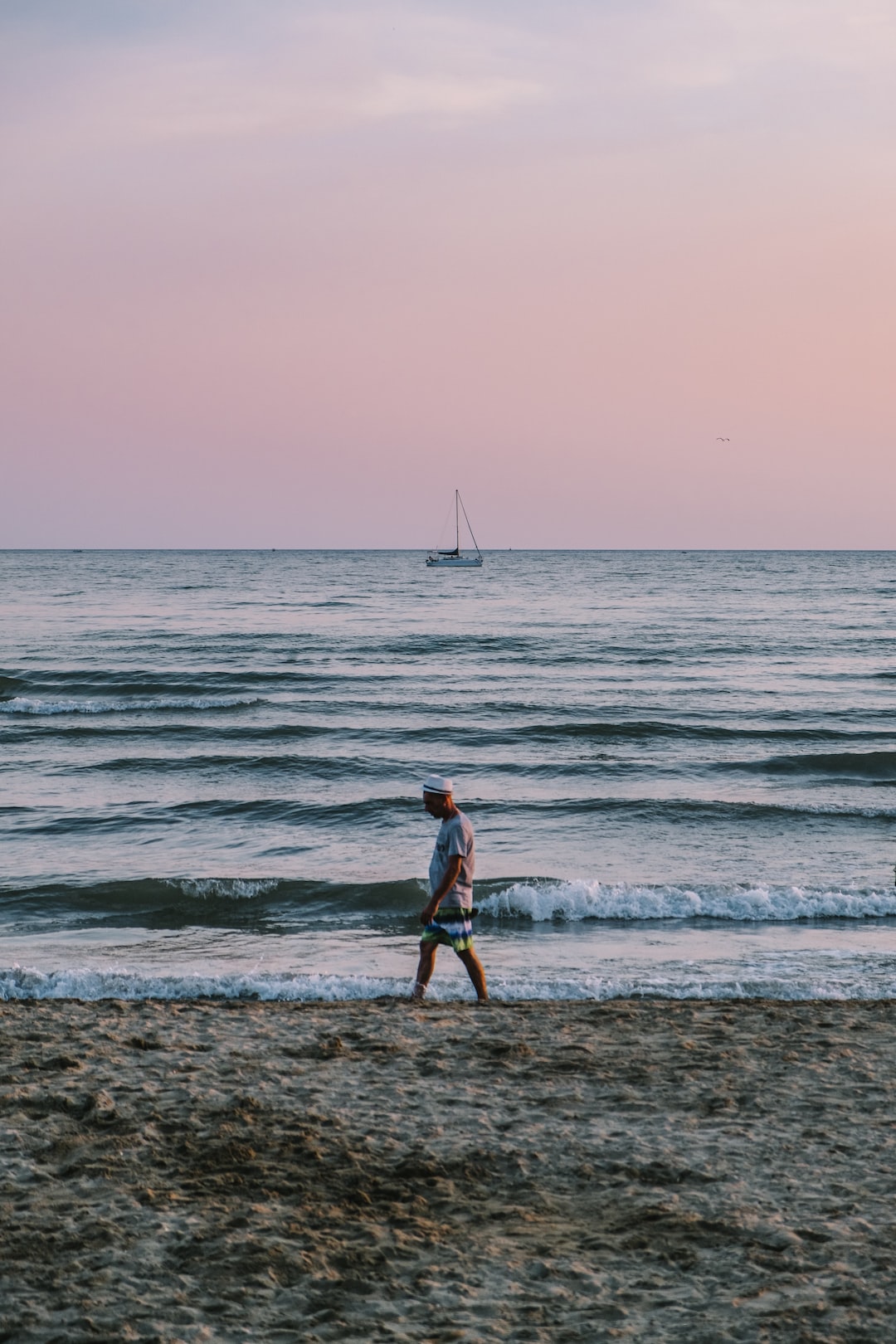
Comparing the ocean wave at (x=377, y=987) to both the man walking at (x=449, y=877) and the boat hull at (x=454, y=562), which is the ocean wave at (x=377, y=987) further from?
the boat hull at (x=454, y=562)

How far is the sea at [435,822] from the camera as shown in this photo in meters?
11.0

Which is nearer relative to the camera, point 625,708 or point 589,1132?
point 589,1132

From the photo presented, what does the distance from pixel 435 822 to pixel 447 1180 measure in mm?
11207

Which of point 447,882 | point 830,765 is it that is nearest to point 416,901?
point 447,882

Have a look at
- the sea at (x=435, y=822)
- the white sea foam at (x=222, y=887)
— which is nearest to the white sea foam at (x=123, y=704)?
the sea at (x=435, y=822)

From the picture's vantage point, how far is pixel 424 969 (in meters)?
8.84

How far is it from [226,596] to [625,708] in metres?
42.3

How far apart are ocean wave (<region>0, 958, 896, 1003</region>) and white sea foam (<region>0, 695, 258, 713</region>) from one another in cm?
1714

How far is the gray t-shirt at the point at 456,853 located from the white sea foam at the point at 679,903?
4.20 meters

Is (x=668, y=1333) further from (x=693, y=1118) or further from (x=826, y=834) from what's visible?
(x=826, y=834)

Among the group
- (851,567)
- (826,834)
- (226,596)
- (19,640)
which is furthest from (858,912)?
(851,567)

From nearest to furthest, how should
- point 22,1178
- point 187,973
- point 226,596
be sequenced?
point 22,1178 → point 187,973 → point 226,596

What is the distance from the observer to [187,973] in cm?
1037

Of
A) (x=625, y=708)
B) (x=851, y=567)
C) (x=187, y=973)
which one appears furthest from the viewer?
(x=851, y=567)
